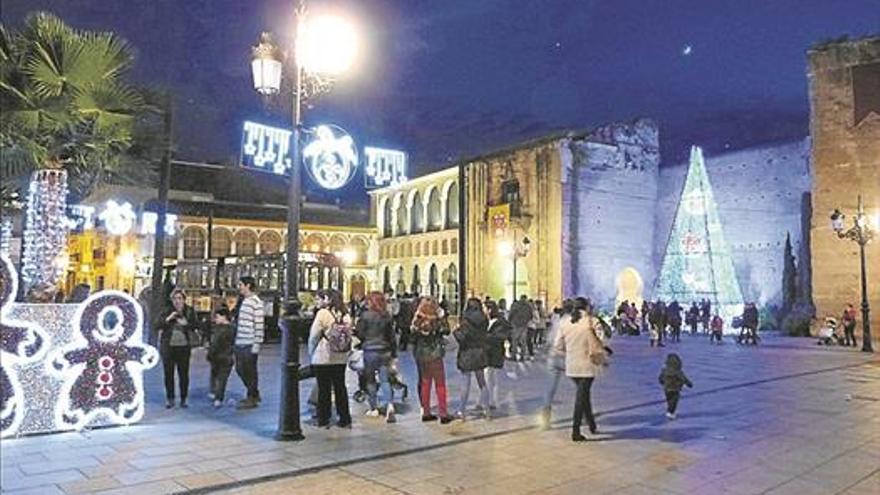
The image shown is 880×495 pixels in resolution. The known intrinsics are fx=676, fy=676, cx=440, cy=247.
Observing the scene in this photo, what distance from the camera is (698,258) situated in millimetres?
28453

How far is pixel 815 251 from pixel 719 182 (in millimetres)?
7798

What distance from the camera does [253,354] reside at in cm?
919

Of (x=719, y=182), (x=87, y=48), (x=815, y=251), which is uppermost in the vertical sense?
(x=719, y=182)

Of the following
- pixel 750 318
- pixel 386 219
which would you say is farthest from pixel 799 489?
pixel 386 219

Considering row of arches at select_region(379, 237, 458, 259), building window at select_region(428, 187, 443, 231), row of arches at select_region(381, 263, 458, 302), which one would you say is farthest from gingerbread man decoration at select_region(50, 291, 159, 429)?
building window at select_region(428, 187, 443, 231)

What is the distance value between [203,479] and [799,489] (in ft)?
16.4

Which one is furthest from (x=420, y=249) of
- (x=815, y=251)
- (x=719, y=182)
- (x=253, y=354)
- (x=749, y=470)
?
(x=749, y=470)

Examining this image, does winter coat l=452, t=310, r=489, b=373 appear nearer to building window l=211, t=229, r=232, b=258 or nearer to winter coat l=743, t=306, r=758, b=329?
winter coat l=743, t=306, r=758, b=329

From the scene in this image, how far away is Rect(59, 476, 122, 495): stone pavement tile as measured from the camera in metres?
5.34

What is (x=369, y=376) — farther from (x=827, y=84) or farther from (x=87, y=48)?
(x=827, y=84)

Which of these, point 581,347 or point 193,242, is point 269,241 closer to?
point 193,242

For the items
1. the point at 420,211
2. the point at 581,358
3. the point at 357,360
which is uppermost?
the point at 420,211

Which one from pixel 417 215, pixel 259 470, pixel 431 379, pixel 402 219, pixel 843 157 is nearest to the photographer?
pixel 259 470

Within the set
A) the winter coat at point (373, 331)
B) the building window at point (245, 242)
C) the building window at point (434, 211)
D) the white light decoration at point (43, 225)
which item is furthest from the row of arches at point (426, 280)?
the winter coat at point (373, 331)
